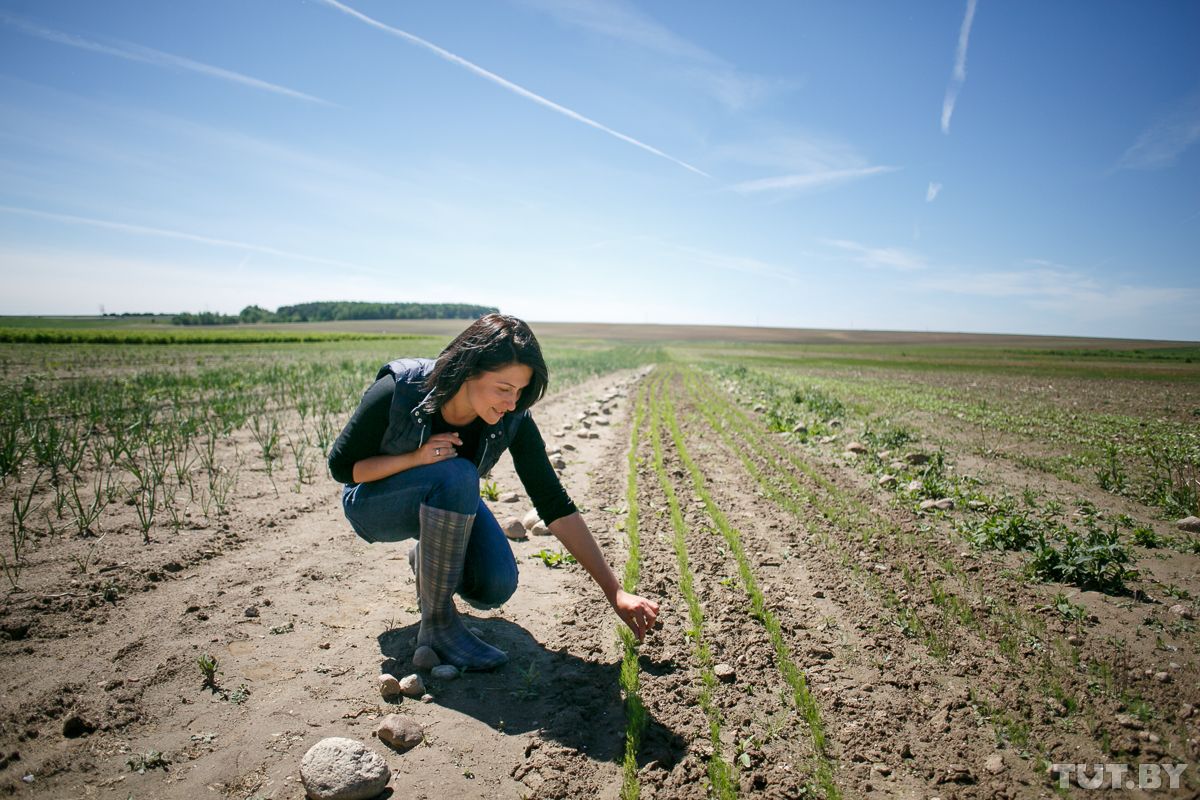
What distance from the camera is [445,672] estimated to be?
249 centimetres

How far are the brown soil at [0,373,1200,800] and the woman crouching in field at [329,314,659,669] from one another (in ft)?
1.41

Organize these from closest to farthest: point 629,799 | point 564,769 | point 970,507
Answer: point 629,799
point 564,769
point 970,507

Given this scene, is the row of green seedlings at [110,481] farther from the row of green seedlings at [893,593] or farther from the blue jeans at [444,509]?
the row of green seedlings at [893,593]

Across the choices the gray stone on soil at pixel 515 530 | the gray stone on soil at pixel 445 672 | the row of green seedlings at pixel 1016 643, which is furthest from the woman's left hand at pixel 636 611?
the gray stone on soil at pixel 515 530

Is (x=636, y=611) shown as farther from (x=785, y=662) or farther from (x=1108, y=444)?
(x=1108, y=444)

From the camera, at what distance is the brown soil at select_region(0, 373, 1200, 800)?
193 cm

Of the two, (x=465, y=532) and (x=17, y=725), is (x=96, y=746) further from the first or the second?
(x=465, y=532)

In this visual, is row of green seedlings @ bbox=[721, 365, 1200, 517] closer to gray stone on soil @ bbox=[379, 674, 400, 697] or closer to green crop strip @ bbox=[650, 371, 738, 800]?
green crop strip @ bbox=[650, 371, 738, 800]

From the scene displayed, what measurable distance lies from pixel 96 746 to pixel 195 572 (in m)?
1.67

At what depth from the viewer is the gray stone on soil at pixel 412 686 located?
7.70 ft

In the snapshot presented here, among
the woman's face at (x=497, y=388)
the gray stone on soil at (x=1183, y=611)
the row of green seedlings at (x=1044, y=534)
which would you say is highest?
the woman's face at (x=497, y=388)

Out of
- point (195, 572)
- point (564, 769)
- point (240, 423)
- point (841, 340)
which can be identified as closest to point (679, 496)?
point (564, 769)

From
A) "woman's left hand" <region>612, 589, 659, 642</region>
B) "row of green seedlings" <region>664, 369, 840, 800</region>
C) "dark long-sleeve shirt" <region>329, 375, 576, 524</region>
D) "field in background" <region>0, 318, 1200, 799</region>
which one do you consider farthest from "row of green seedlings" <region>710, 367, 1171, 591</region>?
"dark long-sleeve shirt" <region>329, 375, 576, 524</region>

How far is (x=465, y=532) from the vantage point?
2420mm
